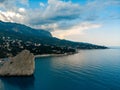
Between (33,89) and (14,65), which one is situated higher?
(14,65)

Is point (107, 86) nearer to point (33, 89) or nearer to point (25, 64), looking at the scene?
point (33, 89)

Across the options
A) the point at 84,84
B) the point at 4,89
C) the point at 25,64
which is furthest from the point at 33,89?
the point at 25,64

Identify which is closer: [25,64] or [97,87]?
[97,87]

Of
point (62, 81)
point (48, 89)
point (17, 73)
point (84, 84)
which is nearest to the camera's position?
point (48, 89)

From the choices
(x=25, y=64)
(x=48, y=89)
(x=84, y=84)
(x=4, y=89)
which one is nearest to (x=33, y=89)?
(x=48, y=89)

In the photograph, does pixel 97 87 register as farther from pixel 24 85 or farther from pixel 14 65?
pixel 14 65

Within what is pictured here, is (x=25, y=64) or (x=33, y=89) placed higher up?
(x=25, y=64)

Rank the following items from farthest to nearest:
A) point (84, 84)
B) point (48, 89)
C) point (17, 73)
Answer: point (17, 73)
point (84, 84)
point (48, 89)

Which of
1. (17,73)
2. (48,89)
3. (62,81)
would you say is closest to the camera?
(48,89)

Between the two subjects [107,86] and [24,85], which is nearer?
[107,86]
